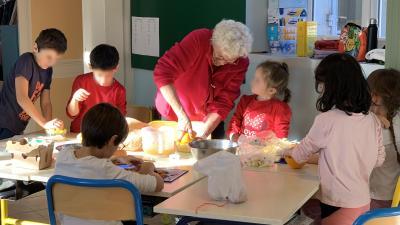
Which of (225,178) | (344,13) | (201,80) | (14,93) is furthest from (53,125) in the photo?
(344,13)

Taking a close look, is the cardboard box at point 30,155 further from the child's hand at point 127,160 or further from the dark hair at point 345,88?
the dark hair at point 345,88

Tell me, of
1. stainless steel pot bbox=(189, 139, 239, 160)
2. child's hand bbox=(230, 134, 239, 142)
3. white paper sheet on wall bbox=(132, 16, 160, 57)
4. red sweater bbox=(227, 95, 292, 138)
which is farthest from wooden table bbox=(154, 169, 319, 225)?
white paper sheet on wall bbox=(132, 16, 160, 57)

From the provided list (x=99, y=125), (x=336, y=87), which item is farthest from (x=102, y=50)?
(x=336, y=87)

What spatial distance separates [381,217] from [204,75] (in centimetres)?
187

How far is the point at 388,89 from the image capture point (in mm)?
2975

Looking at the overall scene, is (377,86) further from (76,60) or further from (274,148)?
(76,60)

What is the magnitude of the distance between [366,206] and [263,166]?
516 mm

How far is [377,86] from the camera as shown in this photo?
2.98m

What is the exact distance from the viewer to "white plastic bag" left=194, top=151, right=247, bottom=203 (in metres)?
2.30

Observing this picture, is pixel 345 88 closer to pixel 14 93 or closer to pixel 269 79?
pixel 269 79

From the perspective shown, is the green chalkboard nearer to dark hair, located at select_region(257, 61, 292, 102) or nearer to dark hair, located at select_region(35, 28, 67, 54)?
dark hair, located at select_region(257, 61, 292, 102)

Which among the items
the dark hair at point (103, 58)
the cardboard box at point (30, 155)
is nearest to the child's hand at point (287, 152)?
the cardboard box at point (30, 155)

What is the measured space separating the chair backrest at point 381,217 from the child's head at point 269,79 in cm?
172

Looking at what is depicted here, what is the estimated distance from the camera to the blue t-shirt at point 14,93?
3732 millimetres
